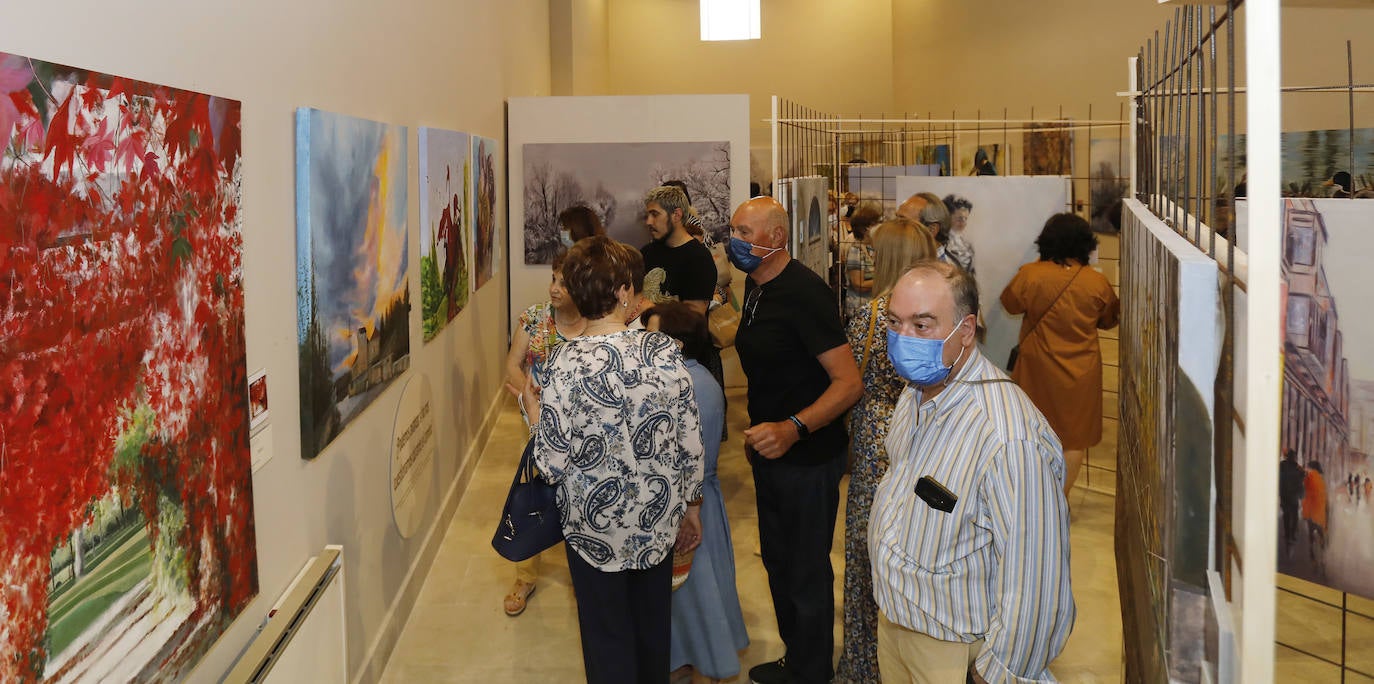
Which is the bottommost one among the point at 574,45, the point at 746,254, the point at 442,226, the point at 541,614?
the point at 541,614

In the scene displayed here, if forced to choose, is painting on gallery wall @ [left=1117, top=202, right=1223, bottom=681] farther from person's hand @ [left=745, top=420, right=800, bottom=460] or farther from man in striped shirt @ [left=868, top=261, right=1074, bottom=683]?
person's hand @ [left=745, top=420, right=800, bottom=460]

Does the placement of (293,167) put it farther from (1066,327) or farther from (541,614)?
(1066,327)

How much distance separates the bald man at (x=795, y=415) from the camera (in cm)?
393

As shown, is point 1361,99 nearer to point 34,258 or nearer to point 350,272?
point 350,272

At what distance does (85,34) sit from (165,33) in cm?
39

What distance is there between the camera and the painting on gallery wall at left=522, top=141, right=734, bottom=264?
29.6 ft

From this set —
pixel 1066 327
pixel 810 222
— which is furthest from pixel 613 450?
pixel 810 222

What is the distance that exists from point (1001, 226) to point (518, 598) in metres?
4.19

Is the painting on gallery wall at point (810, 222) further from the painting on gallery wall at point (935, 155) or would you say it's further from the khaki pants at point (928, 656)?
the painting on gallery wall at point (935, 155)

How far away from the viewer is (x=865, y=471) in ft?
13.0

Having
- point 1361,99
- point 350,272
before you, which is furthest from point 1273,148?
point 1361,99

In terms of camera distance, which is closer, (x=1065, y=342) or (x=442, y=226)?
(x=442, y=226)

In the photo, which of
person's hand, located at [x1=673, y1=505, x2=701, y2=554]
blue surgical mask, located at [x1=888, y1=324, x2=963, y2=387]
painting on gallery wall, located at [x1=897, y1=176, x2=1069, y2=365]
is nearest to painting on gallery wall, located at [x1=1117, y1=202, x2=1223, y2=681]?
blue surgical mask, located at [x1=888, y1=324, x2=963, y2=387]

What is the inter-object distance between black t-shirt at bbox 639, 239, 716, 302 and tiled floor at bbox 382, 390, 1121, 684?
1.43 meters
